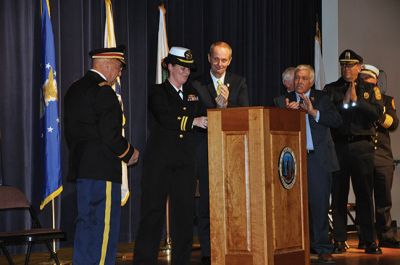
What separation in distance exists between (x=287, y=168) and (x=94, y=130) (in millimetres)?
1267

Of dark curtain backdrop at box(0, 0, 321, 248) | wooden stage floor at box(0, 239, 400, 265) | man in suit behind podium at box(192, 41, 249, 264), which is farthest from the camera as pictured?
dark curtain backdrop at box(0, 0, 321, 248)

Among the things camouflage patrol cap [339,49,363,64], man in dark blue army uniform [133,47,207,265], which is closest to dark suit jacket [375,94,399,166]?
camouflage patrol cap [339,49,363,64]

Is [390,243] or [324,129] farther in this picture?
[390,243]

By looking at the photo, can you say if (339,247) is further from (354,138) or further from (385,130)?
(385,130)

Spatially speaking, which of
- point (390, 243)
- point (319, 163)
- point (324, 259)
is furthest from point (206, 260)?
point (390, 243)

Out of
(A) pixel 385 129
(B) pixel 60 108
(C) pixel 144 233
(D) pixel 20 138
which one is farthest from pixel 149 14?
(C) pixel 144 233

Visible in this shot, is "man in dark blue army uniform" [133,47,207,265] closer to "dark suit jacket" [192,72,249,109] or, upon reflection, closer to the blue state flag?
"dark suit jacket" [192,72,249,109]

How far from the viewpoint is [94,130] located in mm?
4656

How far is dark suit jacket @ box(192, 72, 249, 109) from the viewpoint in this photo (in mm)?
5930

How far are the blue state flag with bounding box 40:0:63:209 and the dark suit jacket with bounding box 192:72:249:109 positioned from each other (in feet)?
4.29

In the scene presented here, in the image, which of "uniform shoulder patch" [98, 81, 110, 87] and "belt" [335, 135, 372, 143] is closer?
"uniform shoulder patch" [98, 81, 110, 87]

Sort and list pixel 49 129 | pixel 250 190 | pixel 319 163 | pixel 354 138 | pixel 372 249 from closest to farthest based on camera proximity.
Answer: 1. pixel 250 190
2. pixel 319 163
3. pixel 49 129
4. pixel 372 249
5. pixel 354 138

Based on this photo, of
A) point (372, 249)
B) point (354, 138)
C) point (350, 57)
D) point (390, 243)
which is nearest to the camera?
point (350, 57)

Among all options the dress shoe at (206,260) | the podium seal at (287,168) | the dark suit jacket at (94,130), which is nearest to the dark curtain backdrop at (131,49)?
the dress shoe at (206,260)
